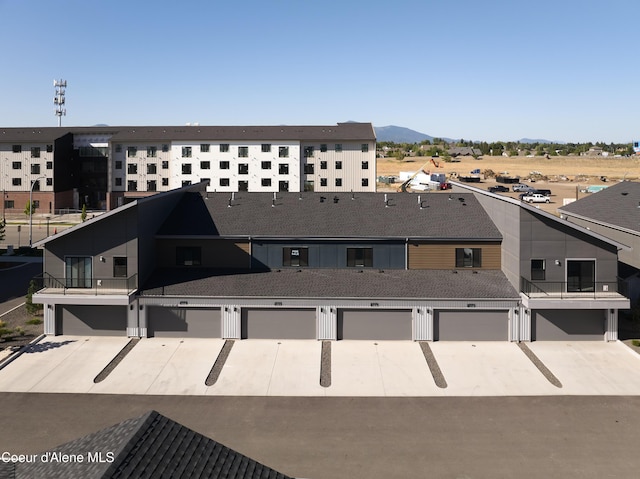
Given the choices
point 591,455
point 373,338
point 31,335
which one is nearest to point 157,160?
point 31,335

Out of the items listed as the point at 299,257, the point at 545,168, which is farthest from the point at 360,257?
the point at 545,168

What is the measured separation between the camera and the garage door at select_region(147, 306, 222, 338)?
1115 inches

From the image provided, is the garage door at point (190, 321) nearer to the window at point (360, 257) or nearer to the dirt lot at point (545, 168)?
the window at point (360, 257)

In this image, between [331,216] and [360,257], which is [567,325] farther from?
[331,216]

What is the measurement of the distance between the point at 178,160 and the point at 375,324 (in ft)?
176

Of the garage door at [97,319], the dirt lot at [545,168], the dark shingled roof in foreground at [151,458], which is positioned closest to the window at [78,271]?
the garage door at [97,319]

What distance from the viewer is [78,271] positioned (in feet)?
95.2

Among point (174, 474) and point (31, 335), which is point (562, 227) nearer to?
point (174, 474)

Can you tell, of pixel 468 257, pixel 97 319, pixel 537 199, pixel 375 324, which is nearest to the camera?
pixel 375 324

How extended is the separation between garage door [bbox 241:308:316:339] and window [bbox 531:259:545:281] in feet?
38.1

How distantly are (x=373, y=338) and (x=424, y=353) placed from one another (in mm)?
2932

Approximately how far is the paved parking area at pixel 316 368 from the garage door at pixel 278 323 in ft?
1.62

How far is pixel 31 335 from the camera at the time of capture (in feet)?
93.7

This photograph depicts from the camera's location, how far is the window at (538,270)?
28.4m
